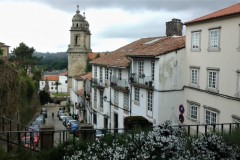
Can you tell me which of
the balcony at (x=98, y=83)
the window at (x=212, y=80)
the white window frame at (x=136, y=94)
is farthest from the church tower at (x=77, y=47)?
the window at (x=212, y=80)

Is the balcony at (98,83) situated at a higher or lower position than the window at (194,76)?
lower

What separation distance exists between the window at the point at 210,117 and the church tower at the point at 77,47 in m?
47.8

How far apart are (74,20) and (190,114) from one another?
160 ft

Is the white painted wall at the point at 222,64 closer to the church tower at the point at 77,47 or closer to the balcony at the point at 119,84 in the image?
the balcony at the point at 119,84

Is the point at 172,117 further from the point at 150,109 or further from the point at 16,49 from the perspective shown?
the point at 16,49

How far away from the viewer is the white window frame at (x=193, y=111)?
21.9m

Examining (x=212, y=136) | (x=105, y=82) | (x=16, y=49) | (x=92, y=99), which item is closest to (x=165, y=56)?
(x=105, y=82)

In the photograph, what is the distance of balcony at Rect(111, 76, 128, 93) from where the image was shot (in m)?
27.9

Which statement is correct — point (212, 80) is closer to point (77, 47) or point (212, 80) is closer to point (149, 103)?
point (149, 103)

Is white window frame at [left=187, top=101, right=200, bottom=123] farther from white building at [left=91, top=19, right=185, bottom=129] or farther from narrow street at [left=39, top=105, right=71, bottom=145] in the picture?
narrow street at [left=39, top=105, right=71, bottom=145]

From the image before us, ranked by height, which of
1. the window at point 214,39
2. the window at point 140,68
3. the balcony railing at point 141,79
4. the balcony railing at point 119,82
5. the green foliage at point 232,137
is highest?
the window at point 214,39

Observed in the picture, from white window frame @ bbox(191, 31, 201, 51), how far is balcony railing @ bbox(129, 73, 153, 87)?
3777 mm

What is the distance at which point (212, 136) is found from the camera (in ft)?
27.3

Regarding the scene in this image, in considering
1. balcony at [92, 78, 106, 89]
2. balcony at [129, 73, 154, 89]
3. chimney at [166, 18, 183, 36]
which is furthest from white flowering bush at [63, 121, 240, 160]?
balcony at [92, 78, 106, 89]
